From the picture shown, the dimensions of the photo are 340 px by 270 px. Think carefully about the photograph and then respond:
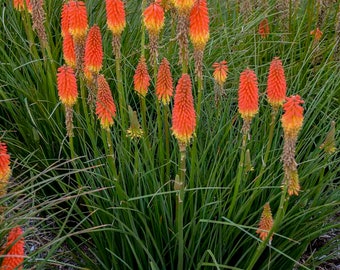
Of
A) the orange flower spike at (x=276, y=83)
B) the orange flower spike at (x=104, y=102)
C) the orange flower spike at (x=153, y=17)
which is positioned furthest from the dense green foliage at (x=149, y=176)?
the orange flower spike at (x=153, y=17)

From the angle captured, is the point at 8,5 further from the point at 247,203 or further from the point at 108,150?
the point at 247,203

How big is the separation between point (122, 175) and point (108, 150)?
0.47 feet

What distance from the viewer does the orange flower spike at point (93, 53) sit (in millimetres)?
2578

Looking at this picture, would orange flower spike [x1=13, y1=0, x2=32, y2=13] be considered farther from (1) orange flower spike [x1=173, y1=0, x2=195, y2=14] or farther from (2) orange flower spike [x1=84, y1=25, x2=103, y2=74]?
(1) orange flower spike [x1=173, y1=0, x2=195, y2=14]

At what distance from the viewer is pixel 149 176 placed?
290 cm

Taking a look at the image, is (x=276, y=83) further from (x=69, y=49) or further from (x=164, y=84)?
(x=69, y=49)

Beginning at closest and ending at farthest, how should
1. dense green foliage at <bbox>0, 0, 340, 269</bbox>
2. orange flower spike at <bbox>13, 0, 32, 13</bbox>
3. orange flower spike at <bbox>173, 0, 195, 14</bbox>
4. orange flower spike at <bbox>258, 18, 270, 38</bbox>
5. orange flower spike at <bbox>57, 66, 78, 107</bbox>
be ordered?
orange flower spike at <bbox>173, 0, 195, 14</bbox> → orange flower spike at <bbox>57, 66, 78, 107</bbox> → dense green foliage at <bbox>0, 0, 340, 269</bbox> → orange flower spike at <bbox>13, 0, 32, 13</bbox> → orange flower spike at <bbox>258, 18, 270, 38</bbox>

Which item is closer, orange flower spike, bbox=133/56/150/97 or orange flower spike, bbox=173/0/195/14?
orange flower spike, bbox=173/0/195/14

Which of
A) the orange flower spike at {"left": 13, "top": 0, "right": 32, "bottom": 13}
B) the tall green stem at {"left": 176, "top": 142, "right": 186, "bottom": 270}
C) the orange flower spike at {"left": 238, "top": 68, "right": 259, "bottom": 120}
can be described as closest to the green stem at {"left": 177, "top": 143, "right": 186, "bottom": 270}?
the tall green stem at {"left": 176, "top": 142, "right": 186, "bottom": 270}

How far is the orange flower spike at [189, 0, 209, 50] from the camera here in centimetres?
240

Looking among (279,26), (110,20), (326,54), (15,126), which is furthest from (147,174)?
(279,26)

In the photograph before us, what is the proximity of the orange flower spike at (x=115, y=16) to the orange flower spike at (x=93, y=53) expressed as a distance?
8cm

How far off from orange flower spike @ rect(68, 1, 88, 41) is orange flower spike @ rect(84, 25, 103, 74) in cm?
4

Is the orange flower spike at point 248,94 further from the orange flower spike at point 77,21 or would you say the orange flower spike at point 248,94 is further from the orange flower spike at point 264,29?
the orange flower spike at point 264,29
